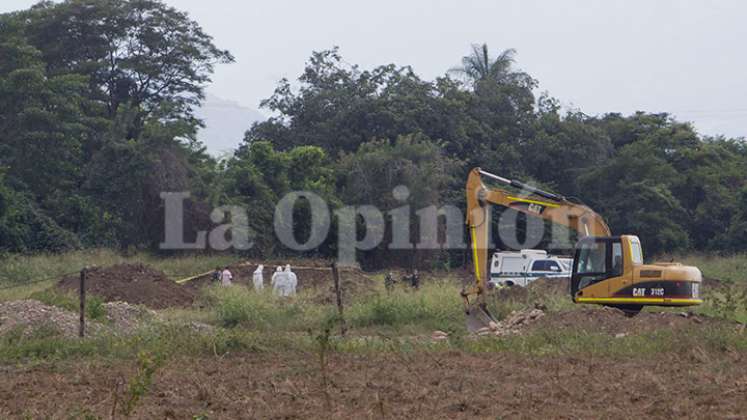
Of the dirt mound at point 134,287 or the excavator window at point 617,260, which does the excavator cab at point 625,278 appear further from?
the dirt mound at point 134,287

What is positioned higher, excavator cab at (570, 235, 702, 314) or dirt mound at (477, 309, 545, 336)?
excavator cab at (570, 235, 702, 314)

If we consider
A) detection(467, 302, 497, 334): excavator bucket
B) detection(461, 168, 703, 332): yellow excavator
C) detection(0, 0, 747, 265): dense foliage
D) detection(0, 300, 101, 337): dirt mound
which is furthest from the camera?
detection(0, 0, 747, 265): dense foliage

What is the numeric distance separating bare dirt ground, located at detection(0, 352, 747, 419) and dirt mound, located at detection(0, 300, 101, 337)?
323cm

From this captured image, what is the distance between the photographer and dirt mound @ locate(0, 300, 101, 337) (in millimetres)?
18312

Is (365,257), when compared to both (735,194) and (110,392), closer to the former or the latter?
(735,194)

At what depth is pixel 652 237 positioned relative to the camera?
158 feet

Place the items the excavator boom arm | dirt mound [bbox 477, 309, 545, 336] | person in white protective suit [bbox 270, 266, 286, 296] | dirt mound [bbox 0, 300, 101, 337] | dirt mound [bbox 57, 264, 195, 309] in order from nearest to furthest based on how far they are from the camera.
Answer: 1. dirt mound [bbox 0, 300, 101, 337]
2. dirt mound [bbox 477, 309, 545, 336]
3. the excavator boom arm
4. dirt mound [bbox 57, 264, 195, 309]
5. person in white protective suit [bbox 270, 266, 286, 296]

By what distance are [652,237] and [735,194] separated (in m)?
5.17

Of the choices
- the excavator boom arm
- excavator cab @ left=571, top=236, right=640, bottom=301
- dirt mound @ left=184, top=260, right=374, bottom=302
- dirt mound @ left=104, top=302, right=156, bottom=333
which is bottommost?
dirt mound @ left=104, top=302, right=156, bottom=333

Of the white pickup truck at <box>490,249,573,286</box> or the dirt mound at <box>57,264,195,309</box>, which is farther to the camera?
the white pickup truck at <box>490,249,573,286</box>

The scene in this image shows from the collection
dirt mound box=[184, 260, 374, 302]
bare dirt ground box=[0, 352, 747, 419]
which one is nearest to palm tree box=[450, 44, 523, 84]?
dirt mound box=[184, 260, 374, 302]

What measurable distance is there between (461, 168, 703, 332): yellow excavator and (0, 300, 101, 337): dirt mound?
8005mm

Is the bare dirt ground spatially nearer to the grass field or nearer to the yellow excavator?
the grass field

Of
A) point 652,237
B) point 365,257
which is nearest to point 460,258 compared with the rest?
point 365,257
